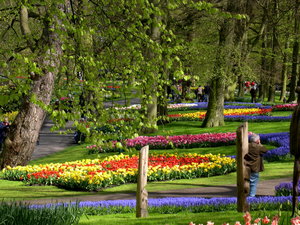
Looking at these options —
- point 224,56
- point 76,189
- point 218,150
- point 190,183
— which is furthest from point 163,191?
point 224,56

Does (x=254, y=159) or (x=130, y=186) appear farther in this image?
(x=130, y=186)

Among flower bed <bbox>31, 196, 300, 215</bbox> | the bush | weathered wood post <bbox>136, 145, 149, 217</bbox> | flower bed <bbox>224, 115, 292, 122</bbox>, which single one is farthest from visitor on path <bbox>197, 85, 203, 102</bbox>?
the bush

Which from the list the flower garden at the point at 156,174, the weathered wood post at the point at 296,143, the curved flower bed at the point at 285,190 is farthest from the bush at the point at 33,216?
the curved flower bed at the point at 285,190

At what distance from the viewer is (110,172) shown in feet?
49.8

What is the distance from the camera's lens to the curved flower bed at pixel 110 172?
1456cm

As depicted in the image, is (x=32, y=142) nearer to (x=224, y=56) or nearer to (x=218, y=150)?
(x=218, y=150)

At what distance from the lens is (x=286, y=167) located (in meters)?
15.5

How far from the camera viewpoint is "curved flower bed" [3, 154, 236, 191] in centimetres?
1456

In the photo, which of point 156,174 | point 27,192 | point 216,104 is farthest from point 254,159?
point 216,104

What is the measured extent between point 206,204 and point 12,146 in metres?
8.94

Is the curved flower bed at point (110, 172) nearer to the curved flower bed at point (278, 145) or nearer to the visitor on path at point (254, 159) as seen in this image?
the curved flower bed at point (278, 145)

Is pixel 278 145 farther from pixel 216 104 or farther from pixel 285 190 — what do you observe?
pixel 285 190

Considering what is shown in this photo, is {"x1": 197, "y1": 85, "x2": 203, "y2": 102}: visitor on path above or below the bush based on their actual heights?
above

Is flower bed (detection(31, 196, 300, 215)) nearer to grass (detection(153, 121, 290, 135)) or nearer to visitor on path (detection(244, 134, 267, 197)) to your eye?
visitor on path (detection(244, 134, 267, 197))
